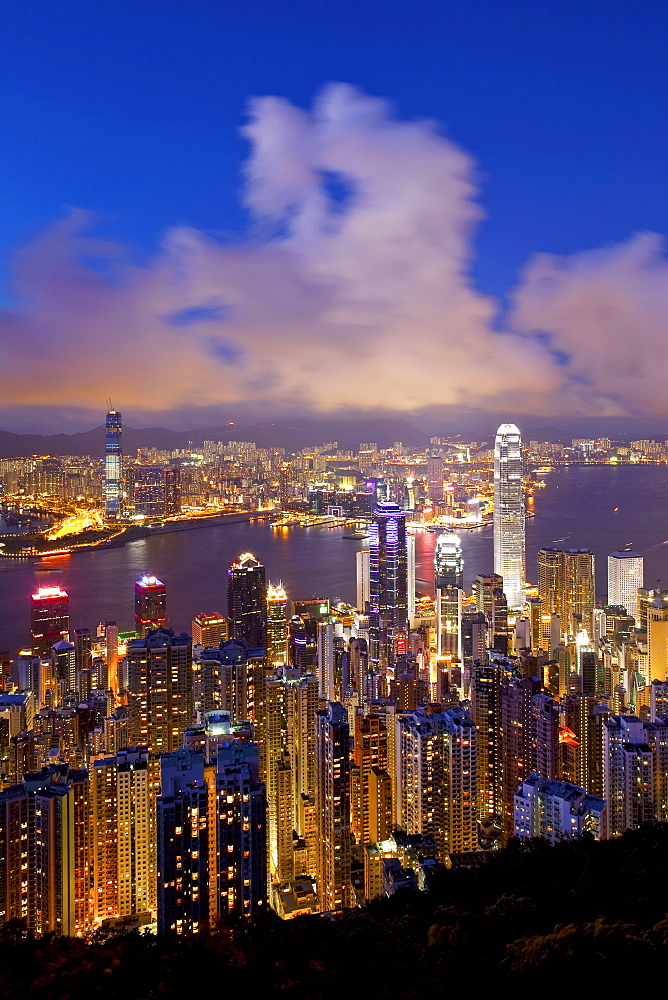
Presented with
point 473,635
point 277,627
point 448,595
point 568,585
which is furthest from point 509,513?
point 277,627

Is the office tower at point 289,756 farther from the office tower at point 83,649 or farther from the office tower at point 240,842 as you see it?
the office tower at point 83,649

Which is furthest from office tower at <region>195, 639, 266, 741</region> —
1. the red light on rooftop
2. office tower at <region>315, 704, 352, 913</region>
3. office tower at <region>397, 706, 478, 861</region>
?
the red light on rooftop

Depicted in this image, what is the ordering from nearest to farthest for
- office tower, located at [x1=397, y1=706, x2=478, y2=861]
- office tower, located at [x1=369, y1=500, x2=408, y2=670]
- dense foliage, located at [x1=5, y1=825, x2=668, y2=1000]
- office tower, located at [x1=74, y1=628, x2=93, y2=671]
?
dense foliage, located at [x1=5, y1=825, x2=668, y2=1000], office tower, located at [x1=397, y1=706, x2=478, y2=861], office tower, located at [x1=74, y1=628, x2=93, y2=671], office tower, located at [x1=369, y1=500, x2=408, y2=670]

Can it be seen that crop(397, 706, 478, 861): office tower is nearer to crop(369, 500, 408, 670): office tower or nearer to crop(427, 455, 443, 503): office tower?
crop(369, 500, 408, 670): office tower

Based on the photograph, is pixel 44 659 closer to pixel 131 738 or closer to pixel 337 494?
pixel 131 738

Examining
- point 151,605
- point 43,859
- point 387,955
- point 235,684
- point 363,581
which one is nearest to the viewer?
point 387,955

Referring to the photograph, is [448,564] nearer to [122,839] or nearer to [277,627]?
[277,627]

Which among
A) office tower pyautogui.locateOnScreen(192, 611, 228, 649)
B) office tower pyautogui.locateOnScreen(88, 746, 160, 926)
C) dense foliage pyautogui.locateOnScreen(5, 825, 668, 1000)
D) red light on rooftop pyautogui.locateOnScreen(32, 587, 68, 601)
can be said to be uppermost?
red light on rooftop pyautogui.locateOnScreen(32, 587, 68, 601)
